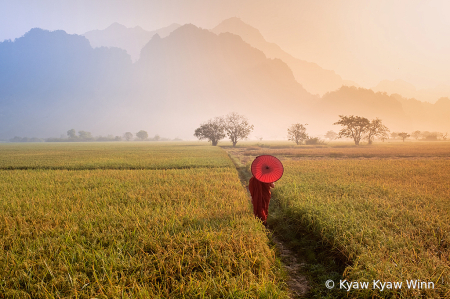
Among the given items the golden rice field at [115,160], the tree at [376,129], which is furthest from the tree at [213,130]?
the tree at [376,129]

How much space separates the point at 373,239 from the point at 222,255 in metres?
3.62

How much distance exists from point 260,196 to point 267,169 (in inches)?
45.2

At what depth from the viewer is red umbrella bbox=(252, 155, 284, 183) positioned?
5941 mm

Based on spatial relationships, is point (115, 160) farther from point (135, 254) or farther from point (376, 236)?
point (376, 236)

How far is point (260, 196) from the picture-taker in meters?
6.67

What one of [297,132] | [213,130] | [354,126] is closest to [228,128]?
[213,130]

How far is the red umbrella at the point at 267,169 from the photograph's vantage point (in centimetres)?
594

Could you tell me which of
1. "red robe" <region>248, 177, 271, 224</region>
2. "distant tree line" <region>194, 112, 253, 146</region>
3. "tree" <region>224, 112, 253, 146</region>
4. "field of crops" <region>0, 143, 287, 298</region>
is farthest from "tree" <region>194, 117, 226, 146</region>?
"red robe" <region>248, 177, 271, 224</region>

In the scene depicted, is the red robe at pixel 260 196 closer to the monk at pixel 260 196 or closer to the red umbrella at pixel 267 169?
the monk at pixel 260 196

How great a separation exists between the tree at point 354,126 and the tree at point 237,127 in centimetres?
2771

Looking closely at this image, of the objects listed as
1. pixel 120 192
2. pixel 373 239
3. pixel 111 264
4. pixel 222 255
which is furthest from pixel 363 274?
pixel 120 192

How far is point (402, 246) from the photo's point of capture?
15.0ft

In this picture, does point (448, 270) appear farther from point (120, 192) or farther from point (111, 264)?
point (120, 192)

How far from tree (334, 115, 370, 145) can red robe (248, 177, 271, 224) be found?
6734 centimetres
